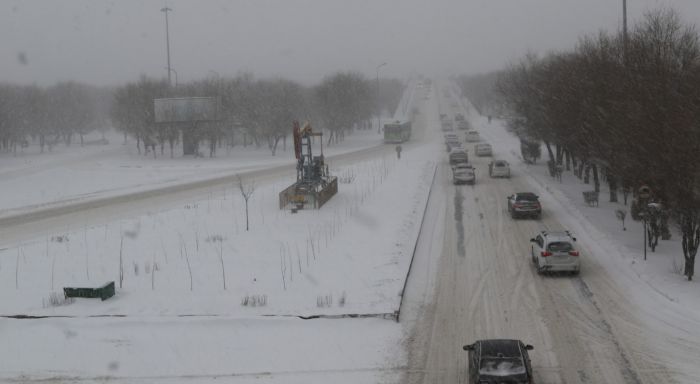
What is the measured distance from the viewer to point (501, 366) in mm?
13477

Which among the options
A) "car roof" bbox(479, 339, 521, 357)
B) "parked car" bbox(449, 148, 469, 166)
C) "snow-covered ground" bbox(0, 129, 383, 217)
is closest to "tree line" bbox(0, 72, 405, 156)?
"snow-covered ground" bbox(0, 129, 383, 217)

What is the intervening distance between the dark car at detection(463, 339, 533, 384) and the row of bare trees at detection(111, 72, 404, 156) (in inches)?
2662

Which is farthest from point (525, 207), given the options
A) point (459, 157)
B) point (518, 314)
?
point (459, 157)

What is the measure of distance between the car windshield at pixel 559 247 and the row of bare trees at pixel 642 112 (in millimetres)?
3503

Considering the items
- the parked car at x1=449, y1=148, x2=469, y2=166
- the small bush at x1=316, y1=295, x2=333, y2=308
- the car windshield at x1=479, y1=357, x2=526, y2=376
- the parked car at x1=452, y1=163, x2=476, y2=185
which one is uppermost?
the parked car at x1=449, y1=148, x2=469, y2=166

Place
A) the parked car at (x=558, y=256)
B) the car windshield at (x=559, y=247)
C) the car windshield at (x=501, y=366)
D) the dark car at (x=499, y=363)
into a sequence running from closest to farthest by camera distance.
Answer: the dark car at (x=499, y=363)
the car windshield at (x=501, y=366)
the parked car at (x=558, y=256)
the car windshield at (x=559, y=247)

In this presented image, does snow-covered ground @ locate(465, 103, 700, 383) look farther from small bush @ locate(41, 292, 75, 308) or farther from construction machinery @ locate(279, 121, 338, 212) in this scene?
small bush @ locate(41, 292, 75, 308)

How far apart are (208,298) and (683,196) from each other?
48.5 ft

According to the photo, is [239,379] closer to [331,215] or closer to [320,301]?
[320,301]

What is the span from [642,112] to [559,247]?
5975mm

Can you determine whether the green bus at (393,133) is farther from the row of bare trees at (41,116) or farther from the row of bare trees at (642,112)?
the row of bare trees at (41,116)

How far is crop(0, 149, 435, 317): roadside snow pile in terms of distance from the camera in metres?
19.8

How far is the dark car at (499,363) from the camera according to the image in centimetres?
1315

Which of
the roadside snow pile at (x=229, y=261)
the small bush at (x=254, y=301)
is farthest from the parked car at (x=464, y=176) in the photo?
the small bush at (x=254, y=301)
